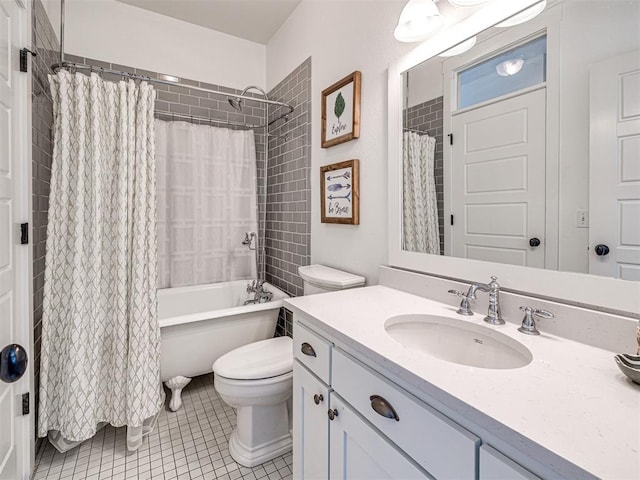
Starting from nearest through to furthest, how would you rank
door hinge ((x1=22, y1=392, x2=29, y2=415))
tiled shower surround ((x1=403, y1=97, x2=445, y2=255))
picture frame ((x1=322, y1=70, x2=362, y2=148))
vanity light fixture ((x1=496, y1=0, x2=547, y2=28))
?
vanity light fixture ((x1=496, y1=0, x2=547, y2=28)), tiled shower surround ((x1=403, y1=97, x2=445, y2=255)), door hinge ((x1=22, y1=392, x2=29, y2=415)), picture frame ((x1=322, y1=70, x2=362, y2=148))

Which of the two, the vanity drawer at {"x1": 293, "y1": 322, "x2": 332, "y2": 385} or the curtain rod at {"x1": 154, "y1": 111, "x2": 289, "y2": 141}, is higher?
the curtain rod at {"x1": 154, "y1": 111, "x2": 289, "y2": 141}

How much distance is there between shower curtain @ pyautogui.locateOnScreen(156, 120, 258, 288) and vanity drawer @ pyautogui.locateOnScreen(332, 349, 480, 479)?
6.62 feet

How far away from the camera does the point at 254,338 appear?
2209 mm

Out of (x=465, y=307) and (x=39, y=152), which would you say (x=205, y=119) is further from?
(x=465, y=307)

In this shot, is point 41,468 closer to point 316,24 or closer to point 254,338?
point 254,338

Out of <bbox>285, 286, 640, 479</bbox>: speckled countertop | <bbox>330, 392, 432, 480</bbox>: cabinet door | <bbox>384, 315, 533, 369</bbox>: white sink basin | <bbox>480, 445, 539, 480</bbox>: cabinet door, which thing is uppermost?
<bbox>285, 286, 640, 479</bbox>: speckled countertop

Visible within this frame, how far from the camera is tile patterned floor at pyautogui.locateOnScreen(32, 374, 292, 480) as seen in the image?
1534mm

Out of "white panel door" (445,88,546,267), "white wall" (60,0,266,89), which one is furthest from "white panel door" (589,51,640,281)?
"white wall" (60,0,266,89)

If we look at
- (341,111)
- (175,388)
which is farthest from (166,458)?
(341,111)

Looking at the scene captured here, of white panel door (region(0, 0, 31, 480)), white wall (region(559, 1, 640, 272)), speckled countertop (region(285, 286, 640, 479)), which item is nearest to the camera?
speckled countertop (region(285, 286, 640, 479))

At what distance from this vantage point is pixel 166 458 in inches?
64.4

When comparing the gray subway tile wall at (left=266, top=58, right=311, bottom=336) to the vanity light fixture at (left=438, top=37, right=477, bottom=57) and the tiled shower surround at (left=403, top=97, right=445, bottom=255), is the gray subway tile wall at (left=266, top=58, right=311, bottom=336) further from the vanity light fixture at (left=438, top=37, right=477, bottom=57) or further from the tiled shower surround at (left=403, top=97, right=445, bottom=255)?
the vanity light fixture at (left=438, top=37, right=477, bottom=57)

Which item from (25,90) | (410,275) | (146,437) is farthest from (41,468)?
(410,275)

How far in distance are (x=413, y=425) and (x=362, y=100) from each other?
1.54 metres
